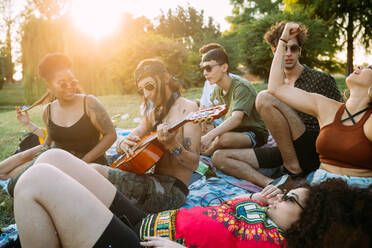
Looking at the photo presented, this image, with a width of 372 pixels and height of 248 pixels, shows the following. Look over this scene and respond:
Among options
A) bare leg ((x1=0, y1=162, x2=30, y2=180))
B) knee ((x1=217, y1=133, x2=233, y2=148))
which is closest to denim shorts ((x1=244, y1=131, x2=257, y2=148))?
knee ((x1=217, y1=133, x2=233, y2=148))

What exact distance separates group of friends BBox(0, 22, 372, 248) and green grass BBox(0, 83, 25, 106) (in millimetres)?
20982

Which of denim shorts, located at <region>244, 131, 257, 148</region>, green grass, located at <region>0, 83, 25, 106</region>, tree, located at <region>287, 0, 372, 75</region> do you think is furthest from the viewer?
green grass, located at <region>0, 83, 25, 106</region>

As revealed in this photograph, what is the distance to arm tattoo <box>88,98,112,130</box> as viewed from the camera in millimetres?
3129

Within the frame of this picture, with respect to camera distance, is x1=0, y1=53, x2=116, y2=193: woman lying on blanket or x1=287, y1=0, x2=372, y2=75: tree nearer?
x1=0, y1=53, x2=116, y2=193: woman lying on blanket

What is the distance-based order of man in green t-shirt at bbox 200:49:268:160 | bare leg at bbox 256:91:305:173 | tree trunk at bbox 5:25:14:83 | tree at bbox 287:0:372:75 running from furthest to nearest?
tree trunk at bbox 5:25:14:83
tree at bbox 287:0:372:75
man in green t-shirt at bbox 200:49:268:160
bare leg at bbox 256:91:305:173

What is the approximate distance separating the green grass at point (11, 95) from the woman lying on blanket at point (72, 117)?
20.6 metres

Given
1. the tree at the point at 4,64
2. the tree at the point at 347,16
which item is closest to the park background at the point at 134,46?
the tree at the point at 347,16

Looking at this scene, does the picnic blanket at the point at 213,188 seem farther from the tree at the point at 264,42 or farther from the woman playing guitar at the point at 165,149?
the tree at the point at 264,42

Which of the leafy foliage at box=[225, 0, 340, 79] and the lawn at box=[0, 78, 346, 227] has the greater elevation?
the leafy foliage at box=[225, 0, 340, 79]

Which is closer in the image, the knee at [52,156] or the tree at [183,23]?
the knee at [52,156]

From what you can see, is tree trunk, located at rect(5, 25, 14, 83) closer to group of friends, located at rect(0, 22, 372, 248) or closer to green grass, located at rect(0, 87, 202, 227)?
green grass, located at rect(0, 87, 202, 227)

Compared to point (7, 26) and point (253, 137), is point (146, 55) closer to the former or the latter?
point (253, 137)

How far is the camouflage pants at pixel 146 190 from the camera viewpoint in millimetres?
2307

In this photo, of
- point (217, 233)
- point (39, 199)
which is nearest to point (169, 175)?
point (217, 233)
